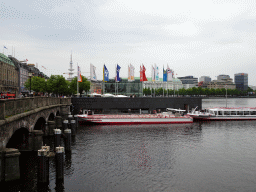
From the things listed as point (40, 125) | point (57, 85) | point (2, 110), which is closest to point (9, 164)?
point (2, 110)

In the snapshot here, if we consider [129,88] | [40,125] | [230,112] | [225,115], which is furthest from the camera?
[129,88]

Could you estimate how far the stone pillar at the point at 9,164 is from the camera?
20.4 m

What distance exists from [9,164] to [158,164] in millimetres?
16203

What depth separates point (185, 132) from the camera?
5009cm

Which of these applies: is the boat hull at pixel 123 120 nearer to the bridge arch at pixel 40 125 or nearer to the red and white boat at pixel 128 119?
the red and white boat at pixel 128 119

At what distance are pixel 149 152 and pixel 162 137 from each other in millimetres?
10799

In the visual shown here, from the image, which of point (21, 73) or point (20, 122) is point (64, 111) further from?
point (21, 73)

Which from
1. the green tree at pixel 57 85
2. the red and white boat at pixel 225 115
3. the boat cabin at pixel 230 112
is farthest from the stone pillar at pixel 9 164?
the green tree at pixel 57 85

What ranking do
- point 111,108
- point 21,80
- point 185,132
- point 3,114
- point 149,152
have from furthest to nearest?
point 21,80, point 111,108, point 185,132, point 149,152, point 3,114

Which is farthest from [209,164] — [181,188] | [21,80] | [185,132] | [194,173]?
[21,80]

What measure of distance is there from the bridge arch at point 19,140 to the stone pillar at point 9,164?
1039 centimetres

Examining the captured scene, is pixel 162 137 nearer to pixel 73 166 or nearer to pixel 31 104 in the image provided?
pixel 73 166

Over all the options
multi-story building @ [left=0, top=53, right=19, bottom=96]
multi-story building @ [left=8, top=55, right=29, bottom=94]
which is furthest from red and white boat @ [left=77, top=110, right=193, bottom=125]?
multi-story building @ [left=8, top=55, right=29, bottom=94]

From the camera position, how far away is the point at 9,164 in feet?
68.5
